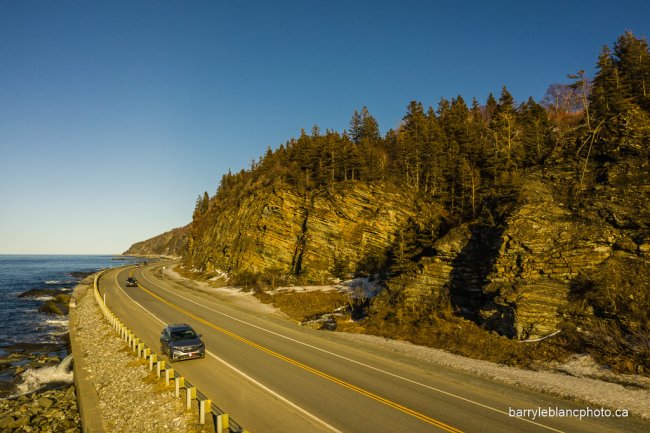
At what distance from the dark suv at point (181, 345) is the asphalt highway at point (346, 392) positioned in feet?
1.49

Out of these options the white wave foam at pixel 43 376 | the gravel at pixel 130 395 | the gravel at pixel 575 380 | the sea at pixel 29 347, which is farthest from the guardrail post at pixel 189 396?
the sea at pixel 29 347

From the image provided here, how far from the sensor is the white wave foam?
19.2 metres

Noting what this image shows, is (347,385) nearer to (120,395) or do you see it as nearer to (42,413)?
(120,395)

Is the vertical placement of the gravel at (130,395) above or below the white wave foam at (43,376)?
above

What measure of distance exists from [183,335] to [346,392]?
954 cm

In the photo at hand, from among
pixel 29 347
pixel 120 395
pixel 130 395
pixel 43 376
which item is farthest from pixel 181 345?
pixel 29 347

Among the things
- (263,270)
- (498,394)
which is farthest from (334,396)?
(263,270)

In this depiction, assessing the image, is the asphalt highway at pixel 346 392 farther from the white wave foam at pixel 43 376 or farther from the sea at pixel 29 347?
the sea at pixel 29 347

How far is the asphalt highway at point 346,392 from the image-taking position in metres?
10.2

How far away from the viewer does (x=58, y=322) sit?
37.9 m

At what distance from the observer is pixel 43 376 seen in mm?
20562

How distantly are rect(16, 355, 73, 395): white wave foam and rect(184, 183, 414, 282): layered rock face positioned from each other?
27.5 m

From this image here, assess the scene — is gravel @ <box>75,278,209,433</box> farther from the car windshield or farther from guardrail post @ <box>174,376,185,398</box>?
the car windshield

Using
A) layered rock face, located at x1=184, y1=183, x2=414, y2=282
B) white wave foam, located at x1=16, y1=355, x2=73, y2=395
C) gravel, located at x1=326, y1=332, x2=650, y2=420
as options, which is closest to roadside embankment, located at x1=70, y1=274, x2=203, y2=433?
white wave foam, located at x1=16, y1=355, x2=73, y2=395
